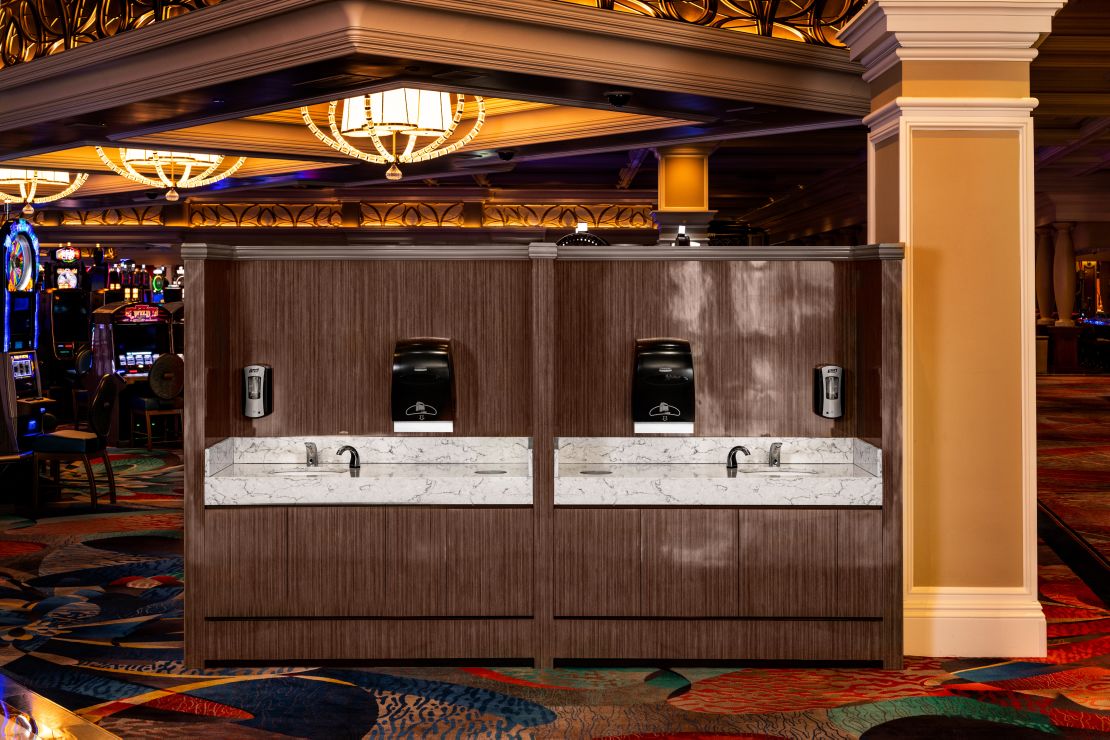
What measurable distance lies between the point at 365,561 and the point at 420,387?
720mm

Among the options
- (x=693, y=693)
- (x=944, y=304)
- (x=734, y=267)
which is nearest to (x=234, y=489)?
(x=693, y=693)

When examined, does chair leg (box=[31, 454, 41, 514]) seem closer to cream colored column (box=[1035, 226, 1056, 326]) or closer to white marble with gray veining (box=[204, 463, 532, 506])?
white marble with gray veining (box=[204, 463, 532, 506])

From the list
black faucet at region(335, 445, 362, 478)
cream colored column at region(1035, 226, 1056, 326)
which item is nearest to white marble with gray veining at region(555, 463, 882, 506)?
black faucet at region(335, 445, 362, 478)

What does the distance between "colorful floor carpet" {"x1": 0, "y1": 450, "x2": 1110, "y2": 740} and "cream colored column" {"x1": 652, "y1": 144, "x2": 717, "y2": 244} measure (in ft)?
19.4

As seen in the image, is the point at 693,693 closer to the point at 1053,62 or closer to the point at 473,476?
the point at 473,476

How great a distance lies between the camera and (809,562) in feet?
13.8

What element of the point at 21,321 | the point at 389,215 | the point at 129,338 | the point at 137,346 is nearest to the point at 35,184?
the point at 129,338

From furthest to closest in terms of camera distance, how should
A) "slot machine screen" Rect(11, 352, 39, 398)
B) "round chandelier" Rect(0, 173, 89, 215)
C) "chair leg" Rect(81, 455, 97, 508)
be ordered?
"round chandelier" Rect(0, 173, 89, 215)
"slot machine screen" Rect(11, 352, 39, 398)
"chair leg" Rect(81, 455, 97, 508)

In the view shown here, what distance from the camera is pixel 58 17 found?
713 centimetres

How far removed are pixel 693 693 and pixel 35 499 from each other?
5.38 m

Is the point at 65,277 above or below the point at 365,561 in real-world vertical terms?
above

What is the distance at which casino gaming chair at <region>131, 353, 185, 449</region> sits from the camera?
963 cm

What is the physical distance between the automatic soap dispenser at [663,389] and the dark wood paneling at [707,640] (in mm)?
785

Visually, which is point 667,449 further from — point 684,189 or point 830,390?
point 684,189
